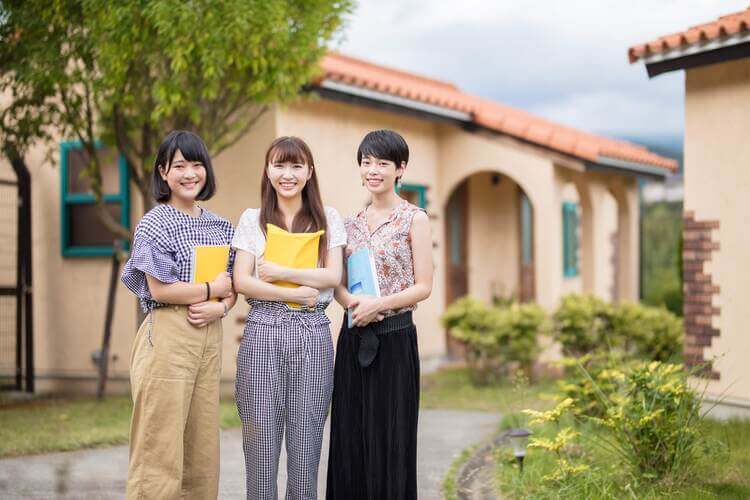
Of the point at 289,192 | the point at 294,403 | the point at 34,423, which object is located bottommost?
the point at 34,423

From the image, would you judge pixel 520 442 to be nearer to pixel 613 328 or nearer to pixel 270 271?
pixel 270 271

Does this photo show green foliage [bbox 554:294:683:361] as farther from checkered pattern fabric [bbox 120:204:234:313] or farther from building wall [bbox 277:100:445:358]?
checkered pattern fabric [bbox 120:204:234:313]

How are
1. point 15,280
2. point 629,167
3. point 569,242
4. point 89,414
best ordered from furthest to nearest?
point 569,242 → point 629,167 → point 15,280 → point 89,414

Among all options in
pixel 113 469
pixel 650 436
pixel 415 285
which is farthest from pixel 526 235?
pixel 415 285

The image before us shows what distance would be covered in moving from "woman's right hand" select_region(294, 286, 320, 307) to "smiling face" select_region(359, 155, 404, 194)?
1.76 ft

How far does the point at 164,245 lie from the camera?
3715 mm

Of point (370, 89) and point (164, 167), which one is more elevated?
point (370, 89)

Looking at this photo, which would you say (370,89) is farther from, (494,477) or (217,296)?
(217,296)

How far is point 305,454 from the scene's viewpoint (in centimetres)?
379

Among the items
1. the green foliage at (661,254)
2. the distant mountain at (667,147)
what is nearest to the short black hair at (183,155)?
the green foliage at (661,254)

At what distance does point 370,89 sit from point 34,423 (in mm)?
4815

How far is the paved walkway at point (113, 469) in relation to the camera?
5102mm

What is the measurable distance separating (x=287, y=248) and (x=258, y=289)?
23 cm

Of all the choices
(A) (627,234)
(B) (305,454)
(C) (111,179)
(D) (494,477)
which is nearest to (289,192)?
(B) (305,454)
